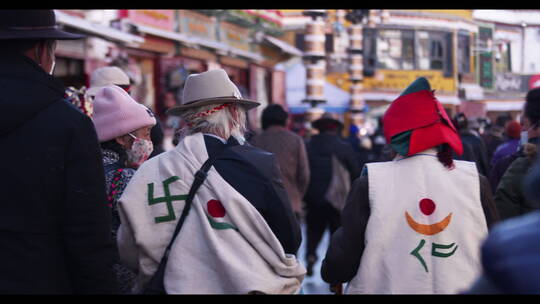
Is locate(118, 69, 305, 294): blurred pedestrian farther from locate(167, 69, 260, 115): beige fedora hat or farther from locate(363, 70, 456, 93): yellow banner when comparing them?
locate(363, 70, 456, 93): yellow banner

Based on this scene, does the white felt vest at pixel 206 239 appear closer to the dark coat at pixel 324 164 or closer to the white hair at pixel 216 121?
the white hair at pixel 216 121

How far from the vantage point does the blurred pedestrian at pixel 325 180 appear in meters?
8.51

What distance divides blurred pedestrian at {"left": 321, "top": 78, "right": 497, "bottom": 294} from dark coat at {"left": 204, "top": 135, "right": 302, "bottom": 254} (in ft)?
0.92

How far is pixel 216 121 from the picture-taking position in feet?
10.5

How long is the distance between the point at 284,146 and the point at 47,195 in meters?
5.42

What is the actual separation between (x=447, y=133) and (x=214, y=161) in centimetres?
102

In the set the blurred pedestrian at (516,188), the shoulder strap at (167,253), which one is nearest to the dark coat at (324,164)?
the blurred pedestrian at (516,188)

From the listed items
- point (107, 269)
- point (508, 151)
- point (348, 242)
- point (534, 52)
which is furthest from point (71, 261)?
point (534, 52)

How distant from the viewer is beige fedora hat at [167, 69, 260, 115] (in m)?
3.22

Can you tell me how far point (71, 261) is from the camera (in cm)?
252

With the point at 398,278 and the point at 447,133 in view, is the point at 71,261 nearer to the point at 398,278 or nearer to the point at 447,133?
the point at 398,278

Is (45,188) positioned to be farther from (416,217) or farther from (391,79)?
(391,79)

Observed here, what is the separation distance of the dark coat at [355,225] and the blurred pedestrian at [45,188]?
40.6 inches

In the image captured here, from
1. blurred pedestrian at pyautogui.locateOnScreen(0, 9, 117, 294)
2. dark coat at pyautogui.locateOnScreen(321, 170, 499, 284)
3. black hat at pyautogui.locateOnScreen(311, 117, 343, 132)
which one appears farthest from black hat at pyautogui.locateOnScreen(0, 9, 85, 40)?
black hat at pyautogui.locateOnScreen(311, 117, 343, 132)
